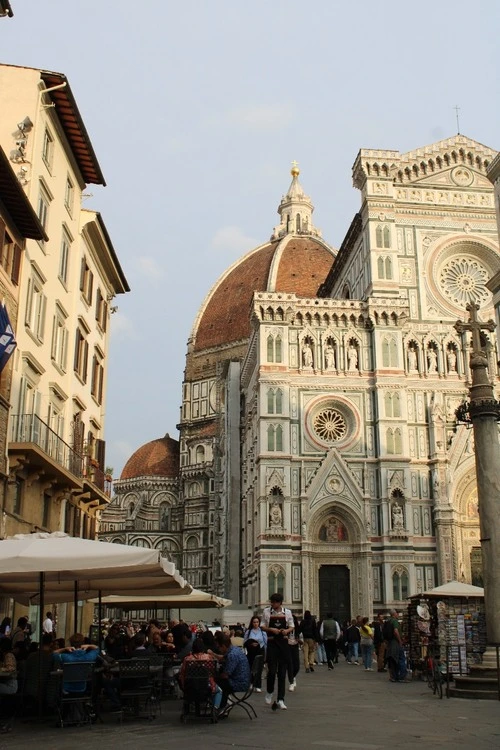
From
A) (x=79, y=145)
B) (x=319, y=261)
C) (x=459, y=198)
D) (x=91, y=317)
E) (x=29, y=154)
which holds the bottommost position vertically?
(x=91, y=317)

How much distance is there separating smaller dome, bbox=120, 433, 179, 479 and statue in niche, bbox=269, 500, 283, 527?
148 ft

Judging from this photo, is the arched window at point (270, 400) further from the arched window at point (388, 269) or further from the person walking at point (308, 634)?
the person walking at point (308, 634)

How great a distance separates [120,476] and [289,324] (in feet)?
164

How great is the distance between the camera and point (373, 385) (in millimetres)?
44406

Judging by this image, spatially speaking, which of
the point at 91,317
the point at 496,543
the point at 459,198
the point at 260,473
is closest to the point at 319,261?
the point at 459,198

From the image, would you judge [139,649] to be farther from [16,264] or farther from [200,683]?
[16,264]

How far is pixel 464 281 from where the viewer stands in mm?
47031

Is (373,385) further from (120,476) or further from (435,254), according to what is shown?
(120,476)

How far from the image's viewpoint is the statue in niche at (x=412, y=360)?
44.8 m

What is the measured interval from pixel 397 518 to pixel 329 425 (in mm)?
5908

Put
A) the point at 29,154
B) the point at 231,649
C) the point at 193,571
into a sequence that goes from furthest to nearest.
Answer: the point at 193,571 → the point at 29,154 → the point at 231,649

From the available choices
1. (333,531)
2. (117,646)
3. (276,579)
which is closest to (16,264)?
(117,646)

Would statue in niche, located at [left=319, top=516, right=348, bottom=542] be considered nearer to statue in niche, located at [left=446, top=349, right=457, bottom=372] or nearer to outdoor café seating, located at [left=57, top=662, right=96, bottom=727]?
statue in niche, located at [left=446, top=349, right=457, bottom=372]

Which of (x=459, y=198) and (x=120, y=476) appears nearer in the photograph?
(x=459, y=198)
